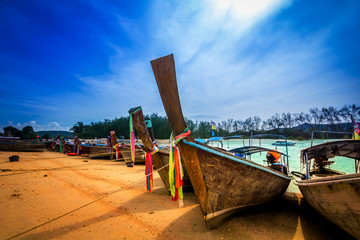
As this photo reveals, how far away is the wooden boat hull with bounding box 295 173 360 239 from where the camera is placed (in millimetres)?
2285

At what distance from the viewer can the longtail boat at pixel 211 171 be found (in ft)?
8.55

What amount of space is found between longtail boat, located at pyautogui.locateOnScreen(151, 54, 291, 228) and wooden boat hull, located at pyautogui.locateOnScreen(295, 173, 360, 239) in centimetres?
99

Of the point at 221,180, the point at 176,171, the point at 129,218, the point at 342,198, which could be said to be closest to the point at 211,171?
the point at 221,180

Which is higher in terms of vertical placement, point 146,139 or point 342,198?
point 146,139

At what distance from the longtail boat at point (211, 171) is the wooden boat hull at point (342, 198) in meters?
0.99

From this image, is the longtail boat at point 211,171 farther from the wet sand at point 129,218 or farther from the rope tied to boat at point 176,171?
the wet sand at point 129,218

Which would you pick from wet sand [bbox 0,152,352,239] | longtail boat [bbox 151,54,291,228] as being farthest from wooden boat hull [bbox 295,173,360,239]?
wet sand [bbox 0,152,352,239]

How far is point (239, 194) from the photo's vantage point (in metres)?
3.41

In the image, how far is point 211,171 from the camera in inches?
120

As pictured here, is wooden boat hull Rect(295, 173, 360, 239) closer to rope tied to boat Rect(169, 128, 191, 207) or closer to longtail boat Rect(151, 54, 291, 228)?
longtail boat Rect(151, 54, 291, 228)

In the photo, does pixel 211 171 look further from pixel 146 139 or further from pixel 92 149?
pixel 92 149

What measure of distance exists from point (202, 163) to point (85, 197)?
4.28 meters

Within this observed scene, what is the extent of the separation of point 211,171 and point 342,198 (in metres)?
2.00

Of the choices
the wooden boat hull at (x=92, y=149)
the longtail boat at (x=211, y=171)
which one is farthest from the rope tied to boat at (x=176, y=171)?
the wooden boat hull at (x=92, y=149)
